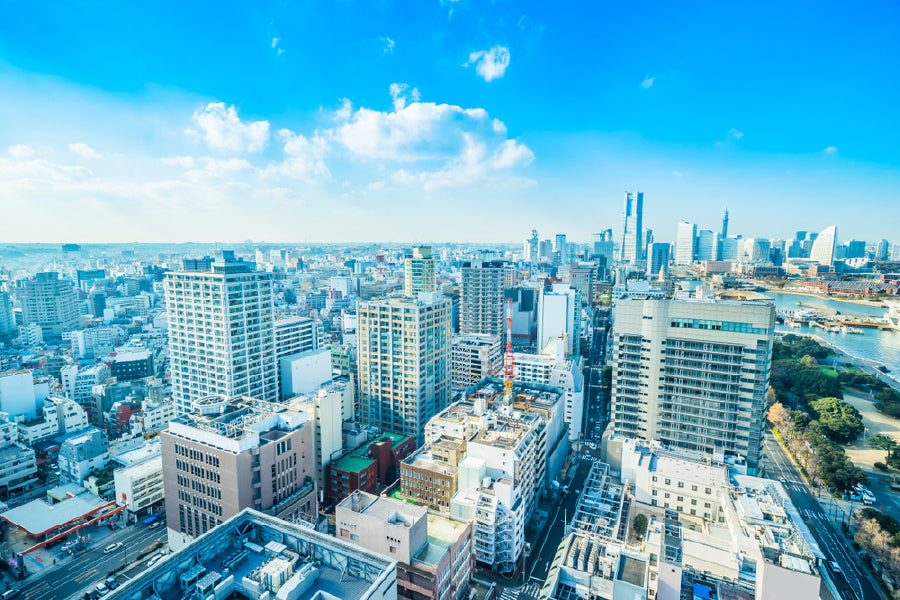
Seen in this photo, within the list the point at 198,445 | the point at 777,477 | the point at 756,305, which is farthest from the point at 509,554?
the point at 777,477

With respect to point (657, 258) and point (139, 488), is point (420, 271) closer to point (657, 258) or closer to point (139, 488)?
point (139, 488)

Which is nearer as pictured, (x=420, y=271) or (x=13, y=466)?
(x=13, y=466)

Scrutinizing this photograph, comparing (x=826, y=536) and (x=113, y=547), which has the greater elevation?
(x=113, y=547)

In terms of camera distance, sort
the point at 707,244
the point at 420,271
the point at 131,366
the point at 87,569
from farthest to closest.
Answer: the point at 707,244
the point at 420,271
the point at 131,366
the point at 87,569

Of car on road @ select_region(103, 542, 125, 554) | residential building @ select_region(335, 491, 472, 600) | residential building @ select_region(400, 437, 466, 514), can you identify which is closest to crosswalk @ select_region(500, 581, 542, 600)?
residential building @ select_region(335, 491, 472, 600)

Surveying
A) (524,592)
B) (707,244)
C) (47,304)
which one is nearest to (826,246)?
(707,244)

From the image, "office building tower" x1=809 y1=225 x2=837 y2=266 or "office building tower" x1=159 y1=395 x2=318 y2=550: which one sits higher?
"office building tower" x1=809 y1=225 x2=837 y2=266

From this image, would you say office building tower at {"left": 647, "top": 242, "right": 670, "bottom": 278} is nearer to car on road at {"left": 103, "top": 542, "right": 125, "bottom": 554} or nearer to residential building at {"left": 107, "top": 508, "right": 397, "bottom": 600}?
car on road at {"left": 103, "top": 542, "right": 125, "bottom": 554}
